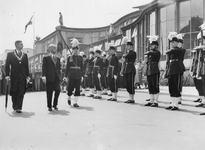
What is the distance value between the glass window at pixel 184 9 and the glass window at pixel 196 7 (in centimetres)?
38

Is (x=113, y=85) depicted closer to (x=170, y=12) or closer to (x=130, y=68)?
(x=130, y=68)

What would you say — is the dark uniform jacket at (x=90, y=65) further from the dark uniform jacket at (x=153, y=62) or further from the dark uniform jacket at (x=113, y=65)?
the dark uniform jacket at (x=153, y=62)

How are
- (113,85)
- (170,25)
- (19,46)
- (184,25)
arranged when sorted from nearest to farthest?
(19,46)
(113,85)
(184,25)
(170,25)

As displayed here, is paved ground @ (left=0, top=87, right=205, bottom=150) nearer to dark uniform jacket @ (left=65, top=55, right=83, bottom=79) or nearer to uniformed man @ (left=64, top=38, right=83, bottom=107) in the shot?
uniformed man @ (left=64, top=38, right=83, bottom=107)

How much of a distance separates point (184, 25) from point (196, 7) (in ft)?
5.78

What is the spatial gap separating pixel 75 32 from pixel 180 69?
35381 mm

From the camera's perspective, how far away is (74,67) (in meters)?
8.30

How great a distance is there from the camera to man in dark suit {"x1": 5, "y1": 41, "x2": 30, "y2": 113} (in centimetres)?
696

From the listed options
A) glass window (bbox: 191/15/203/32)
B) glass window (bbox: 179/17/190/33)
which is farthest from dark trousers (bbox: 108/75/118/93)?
glass window (bbox: 179/17/190/33)

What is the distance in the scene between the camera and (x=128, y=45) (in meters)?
9.02

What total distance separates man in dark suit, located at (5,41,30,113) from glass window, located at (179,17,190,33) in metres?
17.4

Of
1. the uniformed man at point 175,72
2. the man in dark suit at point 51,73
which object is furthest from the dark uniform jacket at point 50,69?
the uniformed man at point 175,72

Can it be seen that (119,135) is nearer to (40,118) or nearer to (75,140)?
(75,140)

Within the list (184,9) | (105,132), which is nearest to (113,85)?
(105,132)
